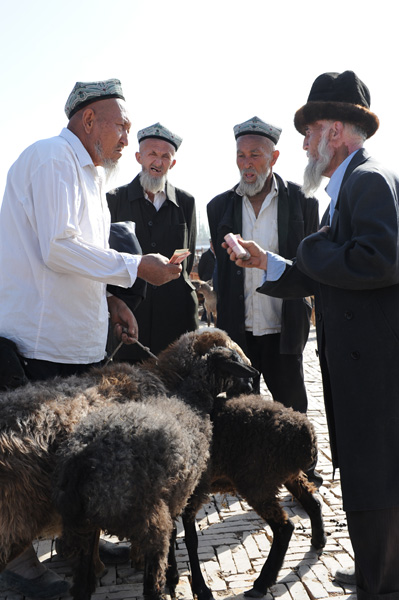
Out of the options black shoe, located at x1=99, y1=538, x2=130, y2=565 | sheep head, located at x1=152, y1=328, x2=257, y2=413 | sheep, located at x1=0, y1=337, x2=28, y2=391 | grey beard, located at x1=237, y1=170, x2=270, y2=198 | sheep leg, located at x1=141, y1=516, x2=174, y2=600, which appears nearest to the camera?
sheep leg, located at x1=141, y1=516, x2=174, y2=600

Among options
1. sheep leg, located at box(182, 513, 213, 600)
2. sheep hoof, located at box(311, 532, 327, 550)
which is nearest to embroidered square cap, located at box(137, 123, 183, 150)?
sheep leg, located at box(182, 513, 213, 600)

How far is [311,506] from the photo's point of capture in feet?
14.2

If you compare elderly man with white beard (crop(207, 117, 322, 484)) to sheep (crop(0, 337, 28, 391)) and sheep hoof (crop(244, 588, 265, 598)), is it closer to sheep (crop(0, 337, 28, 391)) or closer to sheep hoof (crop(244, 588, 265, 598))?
sheep hoof (crop(244, 588, 265, 598))

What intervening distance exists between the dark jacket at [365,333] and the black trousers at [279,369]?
7.12 ft

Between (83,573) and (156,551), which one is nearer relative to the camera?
(156,551)

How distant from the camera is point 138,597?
12.4 feet

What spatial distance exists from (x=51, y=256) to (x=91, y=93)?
44.9 inches

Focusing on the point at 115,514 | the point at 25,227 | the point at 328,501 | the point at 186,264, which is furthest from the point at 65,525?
the point at 186,264

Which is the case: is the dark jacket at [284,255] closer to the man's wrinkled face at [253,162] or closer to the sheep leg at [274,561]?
the man's wrinkled face at [253,162]

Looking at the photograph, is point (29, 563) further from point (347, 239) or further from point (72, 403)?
point (347, 239)

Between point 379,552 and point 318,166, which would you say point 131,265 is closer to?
point 318,166

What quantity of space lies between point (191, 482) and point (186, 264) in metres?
3.11

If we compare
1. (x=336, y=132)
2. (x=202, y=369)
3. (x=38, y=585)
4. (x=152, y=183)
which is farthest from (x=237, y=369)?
(x=152, y=183)

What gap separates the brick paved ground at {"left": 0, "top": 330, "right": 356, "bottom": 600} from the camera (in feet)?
12.5
